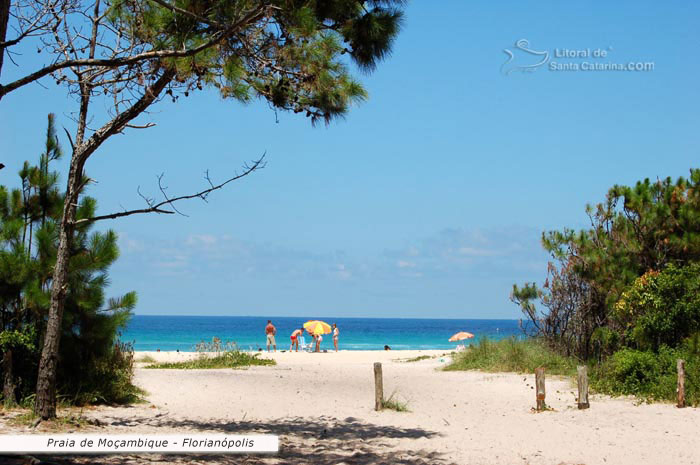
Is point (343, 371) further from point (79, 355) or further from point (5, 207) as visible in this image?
point (5, 207)

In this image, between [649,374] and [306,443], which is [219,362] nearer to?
[306,443]

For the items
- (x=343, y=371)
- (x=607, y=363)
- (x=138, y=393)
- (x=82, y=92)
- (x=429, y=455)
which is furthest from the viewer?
(x=343, y=371)

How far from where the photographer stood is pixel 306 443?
420 inches

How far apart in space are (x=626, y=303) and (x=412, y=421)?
7014mm

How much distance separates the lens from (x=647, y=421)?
1258 centimetres

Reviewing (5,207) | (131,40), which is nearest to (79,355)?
(5,207)

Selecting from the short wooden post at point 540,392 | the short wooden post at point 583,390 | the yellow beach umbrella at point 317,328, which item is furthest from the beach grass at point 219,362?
the yellow beach umbrella at point 317,328

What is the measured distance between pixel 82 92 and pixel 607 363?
42.7 ft

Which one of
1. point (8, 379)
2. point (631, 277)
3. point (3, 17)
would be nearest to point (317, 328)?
point (631, 277)

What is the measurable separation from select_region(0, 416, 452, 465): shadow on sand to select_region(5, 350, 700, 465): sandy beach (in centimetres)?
2

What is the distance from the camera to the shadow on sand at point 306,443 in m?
8.82

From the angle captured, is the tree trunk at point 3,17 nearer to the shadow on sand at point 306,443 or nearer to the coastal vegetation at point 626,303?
the shadow on sand at point 306,443

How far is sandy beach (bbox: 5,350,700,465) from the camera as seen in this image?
992 cm

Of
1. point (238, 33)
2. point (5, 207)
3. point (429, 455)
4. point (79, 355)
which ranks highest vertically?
point (238, 33)
